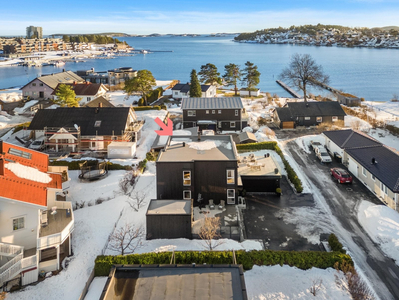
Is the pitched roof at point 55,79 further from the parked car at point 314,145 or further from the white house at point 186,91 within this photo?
the parked car at point 314,145

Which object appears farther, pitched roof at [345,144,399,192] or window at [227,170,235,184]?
pitched roof at [345,144,399,192]

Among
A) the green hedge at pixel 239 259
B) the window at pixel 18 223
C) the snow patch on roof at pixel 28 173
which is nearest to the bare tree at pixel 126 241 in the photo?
the green hedge at pixel 239 259

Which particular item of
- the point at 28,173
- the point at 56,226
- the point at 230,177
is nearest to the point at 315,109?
the point at 230,177

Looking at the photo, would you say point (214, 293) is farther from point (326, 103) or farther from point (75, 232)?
point (326, 103)

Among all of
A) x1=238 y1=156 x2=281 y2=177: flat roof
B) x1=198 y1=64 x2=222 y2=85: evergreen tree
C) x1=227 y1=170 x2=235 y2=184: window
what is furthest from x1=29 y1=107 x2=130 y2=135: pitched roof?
x1=198 y1=64 x2=222 y2=85: evergreen tree

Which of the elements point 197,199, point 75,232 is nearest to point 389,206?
point 197,199

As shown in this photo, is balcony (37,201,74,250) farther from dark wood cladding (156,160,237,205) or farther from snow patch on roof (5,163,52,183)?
dark wood cladding (156,160,237,205)
